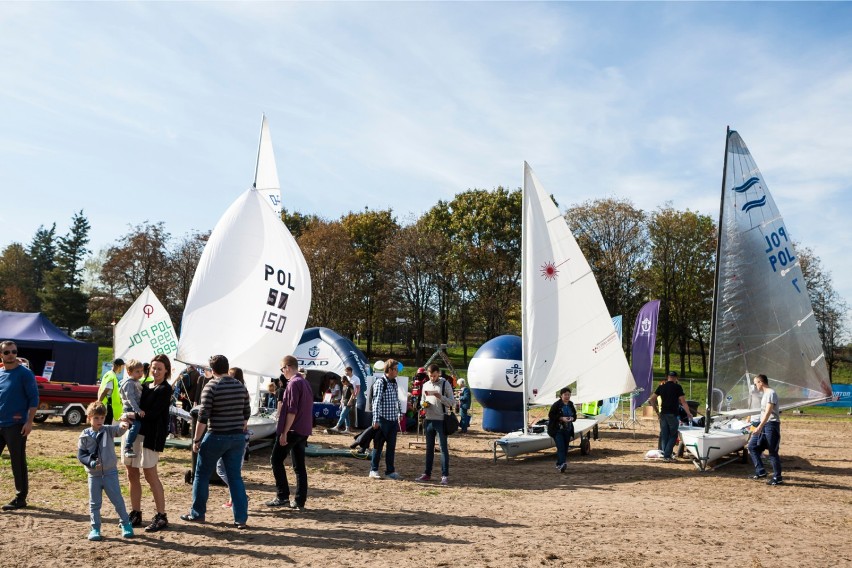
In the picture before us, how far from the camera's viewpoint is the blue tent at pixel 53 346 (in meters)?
19.8

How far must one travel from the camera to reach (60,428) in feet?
53.2

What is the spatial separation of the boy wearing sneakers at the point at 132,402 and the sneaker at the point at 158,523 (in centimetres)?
59

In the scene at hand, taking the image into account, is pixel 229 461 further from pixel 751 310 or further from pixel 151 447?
pixel 751 310

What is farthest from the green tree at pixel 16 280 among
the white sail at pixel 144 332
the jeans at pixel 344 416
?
the jeans at pixel 344 416

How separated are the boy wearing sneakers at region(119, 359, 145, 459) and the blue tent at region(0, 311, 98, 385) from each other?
15.1m

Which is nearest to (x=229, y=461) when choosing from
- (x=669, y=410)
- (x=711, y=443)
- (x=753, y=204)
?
(x=711, y=443)

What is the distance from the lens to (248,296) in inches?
427

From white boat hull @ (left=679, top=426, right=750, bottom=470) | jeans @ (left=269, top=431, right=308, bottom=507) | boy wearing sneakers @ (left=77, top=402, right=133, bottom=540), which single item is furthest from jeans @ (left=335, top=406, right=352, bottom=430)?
boy wearing sneakers @ (left=77, top=402, right=133, bottom=540)

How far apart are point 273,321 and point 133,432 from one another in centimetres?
475

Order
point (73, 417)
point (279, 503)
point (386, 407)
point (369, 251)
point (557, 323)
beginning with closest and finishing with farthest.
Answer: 1. point (279, 503)
2. point (386, 407)
3. point (557, 323)
4. point (73, 417)
5. point (369, 251)

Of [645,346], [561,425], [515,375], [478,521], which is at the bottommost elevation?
[478,521]

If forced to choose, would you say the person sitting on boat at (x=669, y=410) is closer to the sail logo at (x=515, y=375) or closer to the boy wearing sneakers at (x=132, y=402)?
the sail logo at (x=515, y=375)

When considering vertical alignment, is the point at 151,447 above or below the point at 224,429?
below

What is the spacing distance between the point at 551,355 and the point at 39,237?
231ft
